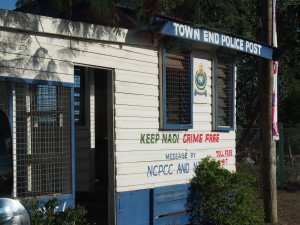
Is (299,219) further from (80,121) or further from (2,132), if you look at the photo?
(2,132)

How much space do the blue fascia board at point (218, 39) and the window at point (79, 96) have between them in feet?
6.64

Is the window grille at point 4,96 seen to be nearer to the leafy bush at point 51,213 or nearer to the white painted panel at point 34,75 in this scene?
the white painted panel at point 34,75

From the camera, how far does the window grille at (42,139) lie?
5859 millimetres

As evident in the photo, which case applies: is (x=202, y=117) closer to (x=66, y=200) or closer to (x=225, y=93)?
(x=225, y=93)

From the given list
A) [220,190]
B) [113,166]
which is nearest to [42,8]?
[113,166]

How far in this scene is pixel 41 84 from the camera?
6.00m

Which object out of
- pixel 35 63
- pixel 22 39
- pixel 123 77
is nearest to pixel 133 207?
pixel 123 77

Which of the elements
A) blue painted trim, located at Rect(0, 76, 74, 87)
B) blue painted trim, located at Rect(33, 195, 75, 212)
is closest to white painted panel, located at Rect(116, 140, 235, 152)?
blue painted trim, located at Rect(33, 195, 75, 212)

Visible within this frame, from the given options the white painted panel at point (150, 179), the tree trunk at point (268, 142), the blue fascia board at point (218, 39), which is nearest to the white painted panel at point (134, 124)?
the white painted panel at point (150, 179)

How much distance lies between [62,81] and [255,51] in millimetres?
4047

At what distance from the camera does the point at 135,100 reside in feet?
24.1

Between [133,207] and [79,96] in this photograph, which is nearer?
[133,207]

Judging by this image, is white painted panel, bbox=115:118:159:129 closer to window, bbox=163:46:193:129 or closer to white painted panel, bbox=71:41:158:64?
window, bbox=163:46:193:129

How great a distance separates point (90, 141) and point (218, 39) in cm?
294
